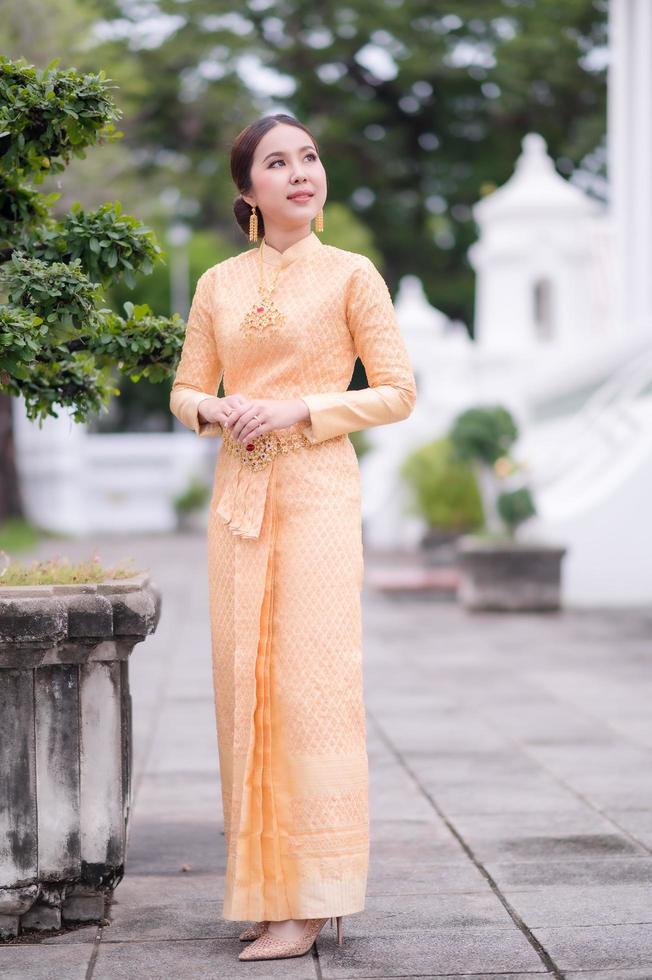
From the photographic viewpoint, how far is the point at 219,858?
15.3 ft

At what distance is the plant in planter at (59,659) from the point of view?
3834mm

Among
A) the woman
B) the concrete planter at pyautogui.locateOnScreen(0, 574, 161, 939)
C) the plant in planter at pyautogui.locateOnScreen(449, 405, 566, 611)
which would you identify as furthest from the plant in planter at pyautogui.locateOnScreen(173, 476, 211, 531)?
the woman

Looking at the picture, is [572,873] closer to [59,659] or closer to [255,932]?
[255,932]

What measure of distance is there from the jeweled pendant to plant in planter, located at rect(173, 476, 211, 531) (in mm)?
23097

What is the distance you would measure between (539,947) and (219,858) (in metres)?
1.28

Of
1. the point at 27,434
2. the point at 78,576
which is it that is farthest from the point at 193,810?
the point at 27,434

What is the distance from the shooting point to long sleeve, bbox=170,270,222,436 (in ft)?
13.0

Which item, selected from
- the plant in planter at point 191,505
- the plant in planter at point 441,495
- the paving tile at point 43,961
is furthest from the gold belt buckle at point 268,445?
the plant in planter at point 191,505

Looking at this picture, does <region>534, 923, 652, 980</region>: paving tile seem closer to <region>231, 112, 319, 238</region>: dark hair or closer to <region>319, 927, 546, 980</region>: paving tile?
<region>319, 927, 546, 980</region>: paving tile

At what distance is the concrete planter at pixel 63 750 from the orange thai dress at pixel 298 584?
296mm

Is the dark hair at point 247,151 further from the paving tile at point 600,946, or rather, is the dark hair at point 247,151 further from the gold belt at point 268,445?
the paving tile at point 600,946

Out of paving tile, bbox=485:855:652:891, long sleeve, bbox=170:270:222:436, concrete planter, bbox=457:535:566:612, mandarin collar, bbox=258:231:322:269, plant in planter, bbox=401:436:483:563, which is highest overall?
mandarin collar, bbox=258:231:322:269

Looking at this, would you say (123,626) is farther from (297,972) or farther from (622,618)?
(622,618)

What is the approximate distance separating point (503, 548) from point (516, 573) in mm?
245
